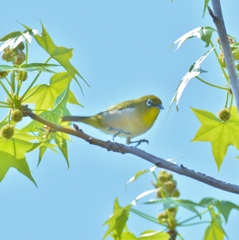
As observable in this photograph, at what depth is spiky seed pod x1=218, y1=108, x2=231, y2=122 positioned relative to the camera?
2.94m

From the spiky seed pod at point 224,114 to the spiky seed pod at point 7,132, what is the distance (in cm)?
108

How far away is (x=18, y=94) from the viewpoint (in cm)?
287

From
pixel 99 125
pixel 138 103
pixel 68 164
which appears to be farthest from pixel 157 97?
pixel 68 164

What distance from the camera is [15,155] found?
3037 mm

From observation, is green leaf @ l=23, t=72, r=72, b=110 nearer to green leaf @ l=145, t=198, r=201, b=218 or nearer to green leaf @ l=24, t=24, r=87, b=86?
green leaf @ l=24, t=24, r=87, b=86

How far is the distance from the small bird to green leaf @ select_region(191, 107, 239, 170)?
0.89 metres

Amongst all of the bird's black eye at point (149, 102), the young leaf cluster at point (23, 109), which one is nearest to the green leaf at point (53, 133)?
the young leaf cluster at point (23, 109)

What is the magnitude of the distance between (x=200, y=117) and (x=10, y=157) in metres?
1.04

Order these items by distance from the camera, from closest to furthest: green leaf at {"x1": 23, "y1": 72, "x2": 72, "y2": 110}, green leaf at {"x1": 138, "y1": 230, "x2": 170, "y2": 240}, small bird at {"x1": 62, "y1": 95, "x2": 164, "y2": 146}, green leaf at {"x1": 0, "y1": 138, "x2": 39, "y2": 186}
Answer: green leaf at {"x1": 138, "y1": 230, "x2": 170, "y2": 240} < green leaf at {"x1": 0, "y1": 138, "x2": 39, "y2": 186} < green leaf at {"x1": 23, "y1": 72, "x2": 72, "y2": 110} < small bird at {"x1": 62, "y1": 95, "x2": 164, "y2": 146}

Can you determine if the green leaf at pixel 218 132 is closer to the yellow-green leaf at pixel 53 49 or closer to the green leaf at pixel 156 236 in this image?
the green leaf at pixel 156 236

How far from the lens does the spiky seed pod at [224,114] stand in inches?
116

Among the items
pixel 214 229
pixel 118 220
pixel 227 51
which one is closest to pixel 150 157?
pixel 118 220

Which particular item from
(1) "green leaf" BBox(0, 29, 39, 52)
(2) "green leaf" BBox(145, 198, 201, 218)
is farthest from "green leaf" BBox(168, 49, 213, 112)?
(1) "green leaf" BBox(0, 29, 39, 52)

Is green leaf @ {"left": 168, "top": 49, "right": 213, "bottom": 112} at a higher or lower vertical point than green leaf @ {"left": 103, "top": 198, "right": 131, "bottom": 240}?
higher
